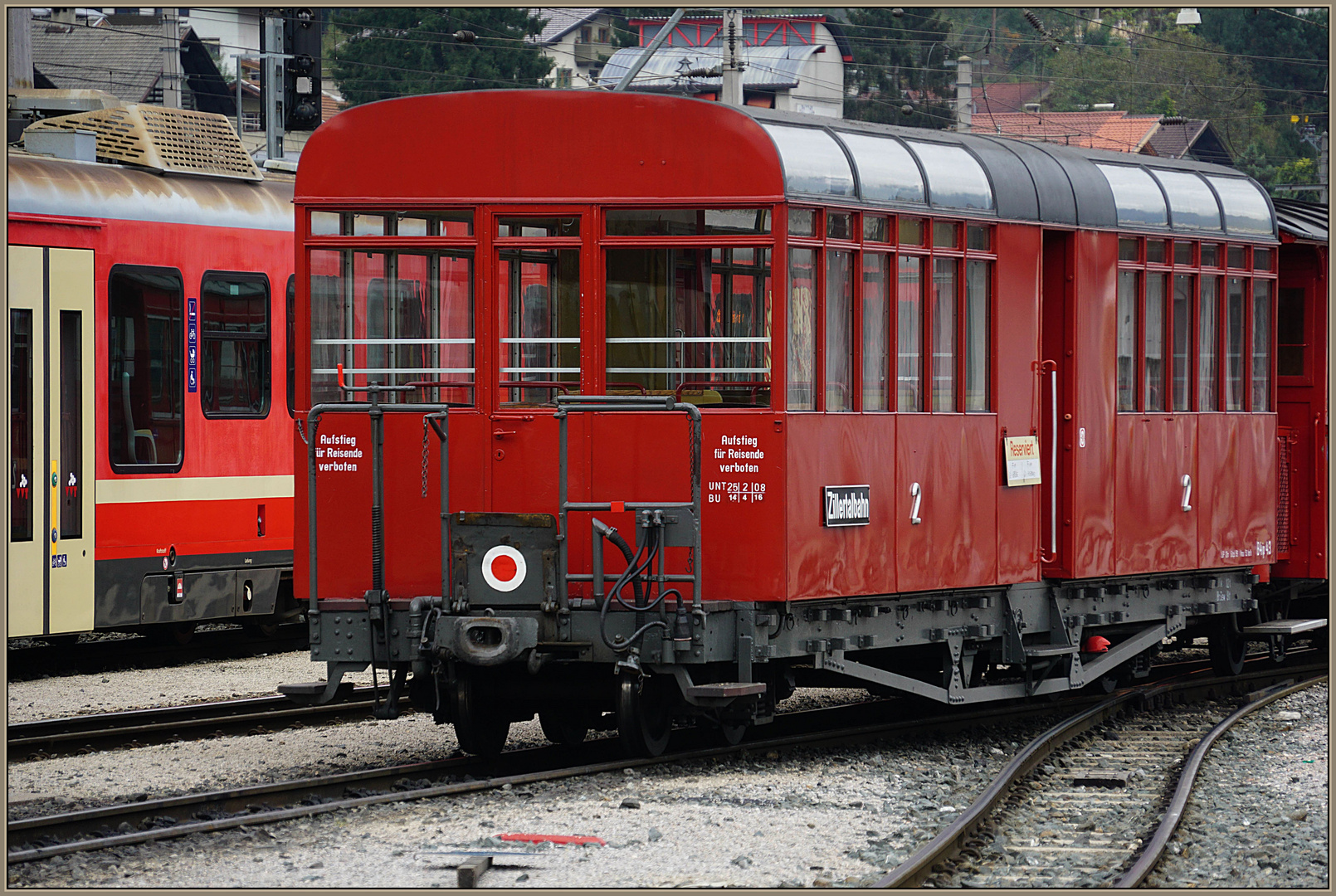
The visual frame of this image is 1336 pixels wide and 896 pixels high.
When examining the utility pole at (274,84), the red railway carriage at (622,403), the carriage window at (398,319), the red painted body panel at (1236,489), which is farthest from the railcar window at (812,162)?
the utility pole at (274,84)

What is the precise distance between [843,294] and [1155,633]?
4.21m

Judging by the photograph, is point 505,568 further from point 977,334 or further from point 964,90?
point 964,90

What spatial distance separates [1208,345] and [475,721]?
20.2 ft

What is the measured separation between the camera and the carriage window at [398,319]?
31.7 feet

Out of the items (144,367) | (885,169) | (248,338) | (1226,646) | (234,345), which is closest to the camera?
(885,169)

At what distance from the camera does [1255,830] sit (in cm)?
871

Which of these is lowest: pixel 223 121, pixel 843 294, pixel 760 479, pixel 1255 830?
pixel 1255 830

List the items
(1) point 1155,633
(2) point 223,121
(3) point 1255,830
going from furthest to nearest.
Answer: (2) point 223,121 < (1) point 1155,633 < (3) point 1255,830

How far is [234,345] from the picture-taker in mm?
14703

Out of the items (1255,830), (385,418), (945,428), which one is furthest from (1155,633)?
(385,418)

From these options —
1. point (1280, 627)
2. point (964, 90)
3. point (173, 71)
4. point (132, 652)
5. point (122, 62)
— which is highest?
point (122, 62)

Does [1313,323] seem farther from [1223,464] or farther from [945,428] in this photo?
[945,428]

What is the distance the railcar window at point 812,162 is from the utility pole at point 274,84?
12.6 m

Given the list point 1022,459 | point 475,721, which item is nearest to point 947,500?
point 1022,459
